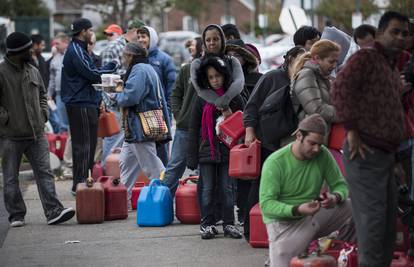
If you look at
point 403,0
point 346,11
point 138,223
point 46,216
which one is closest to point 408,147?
point 138,223

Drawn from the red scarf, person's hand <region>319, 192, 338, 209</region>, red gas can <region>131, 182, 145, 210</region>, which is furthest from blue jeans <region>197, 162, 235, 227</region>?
person's hand <region>319, 192, 338, 209</region>

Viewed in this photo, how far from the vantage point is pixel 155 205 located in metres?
11.4

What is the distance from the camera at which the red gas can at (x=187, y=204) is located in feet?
37.2

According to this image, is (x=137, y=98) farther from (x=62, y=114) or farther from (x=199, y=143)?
(x=62, y=114)

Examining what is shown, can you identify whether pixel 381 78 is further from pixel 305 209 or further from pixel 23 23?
pixel 23 23

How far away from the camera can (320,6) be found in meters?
58.6

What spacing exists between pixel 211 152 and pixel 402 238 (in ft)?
7.66

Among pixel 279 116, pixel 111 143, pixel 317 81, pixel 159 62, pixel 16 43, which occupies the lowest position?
pixel 111 143

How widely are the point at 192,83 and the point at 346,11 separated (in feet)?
122

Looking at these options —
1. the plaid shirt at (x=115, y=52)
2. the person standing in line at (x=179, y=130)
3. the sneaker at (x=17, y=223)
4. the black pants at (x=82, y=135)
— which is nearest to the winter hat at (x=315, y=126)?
the person standing in line at (x=179, y=130)

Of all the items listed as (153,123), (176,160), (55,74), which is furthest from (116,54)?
(55,74)

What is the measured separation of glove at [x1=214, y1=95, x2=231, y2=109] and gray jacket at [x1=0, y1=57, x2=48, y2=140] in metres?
2.10

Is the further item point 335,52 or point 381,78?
point 335,52

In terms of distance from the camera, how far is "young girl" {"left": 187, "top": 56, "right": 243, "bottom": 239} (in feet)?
34.0
